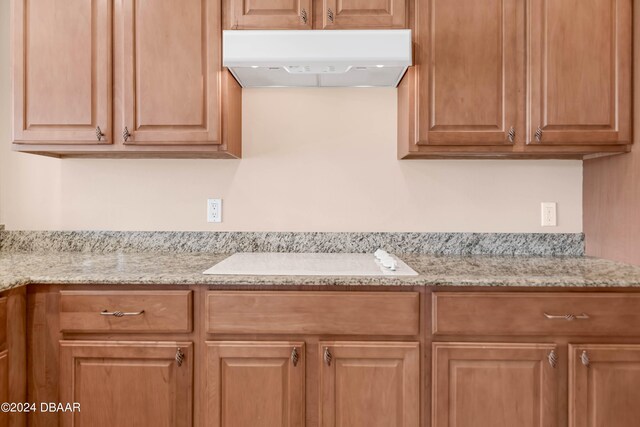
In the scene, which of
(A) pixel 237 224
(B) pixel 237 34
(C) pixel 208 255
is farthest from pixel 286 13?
(C) pixel 208 255

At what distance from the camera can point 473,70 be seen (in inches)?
63.9

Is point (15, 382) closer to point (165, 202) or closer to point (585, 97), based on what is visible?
point (165, 202)

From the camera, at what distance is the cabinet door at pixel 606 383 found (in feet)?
4.46

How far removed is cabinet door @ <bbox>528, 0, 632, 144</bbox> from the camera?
5.24ft

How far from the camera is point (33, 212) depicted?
203cm

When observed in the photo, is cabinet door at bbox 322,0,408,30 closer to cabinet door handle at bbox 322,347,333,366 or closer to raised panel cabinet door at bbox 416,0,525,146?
raised panel cabinet door at bbox 416,0,525,146

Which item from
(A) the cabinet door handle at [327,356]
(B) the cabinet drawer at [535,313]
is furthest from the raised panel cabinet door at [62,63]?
(B) the cabinet drawer at [535,313]

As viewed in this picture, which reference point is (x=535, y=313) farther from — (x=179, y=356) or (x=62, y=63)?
(x=62, y=63)

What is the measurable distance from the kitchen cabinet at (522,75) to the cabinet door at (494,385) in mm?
782

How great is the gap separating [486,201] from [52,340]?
1.88 m

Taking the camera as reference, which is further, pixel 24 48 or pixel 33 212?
pixel 33 212

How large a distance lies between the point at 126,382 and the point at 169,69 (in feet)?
3.87

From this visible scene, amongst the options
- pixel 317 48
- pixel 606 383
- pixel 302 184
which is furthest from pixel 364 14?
pixel 606 383

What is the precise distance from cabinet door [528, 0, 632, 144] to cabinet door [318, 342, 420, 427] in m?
1.03
